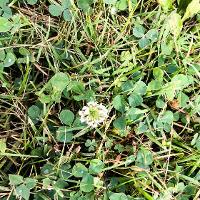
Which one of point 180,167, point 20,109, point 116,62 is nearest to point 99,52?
point 116,62

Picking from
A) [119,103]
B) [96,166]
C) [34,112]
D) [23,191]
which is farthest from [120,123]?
[23,191]

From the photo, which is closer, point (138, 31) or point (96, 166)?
point (96, 166)

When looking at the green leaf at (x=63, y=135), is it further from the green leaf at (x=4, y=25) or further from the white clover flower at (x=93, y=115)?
the green leaf at (x=4, y=25)

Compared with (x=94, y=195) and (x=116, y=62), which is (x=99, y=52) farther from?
(x=94, y=195)

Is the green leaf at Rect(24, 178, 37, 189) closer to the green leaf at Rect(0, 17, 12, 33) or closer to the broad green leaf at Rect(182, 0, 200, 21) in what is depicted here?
the green leaf at Rect(0, 17, 12, 33)

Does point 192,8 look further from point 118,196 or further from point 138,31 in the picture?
point 118,196

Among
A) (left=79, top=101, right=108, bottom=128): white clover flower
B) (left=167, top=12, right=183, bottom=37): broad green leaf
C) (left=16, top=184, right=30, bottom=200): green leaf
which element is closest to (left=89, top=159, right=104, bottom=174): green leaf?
(left=79, top=101, right=108, bottom=128): white clover flower
